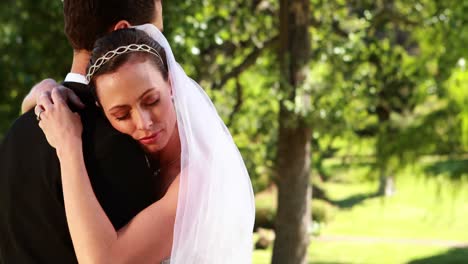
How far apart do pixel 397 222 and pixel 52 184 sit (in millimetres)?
22779

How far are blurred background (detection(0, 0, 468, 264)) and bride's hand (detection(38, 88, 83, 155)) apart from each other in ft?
22.5

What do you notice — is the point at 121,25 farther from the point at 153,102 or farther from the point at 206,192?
the point at 206,192

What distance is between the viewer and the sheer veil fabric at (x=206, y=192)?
6.73 feet

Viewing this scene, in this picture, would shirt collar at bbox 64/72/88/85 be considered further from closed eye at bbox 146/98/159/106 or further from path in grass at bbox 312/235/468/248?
path in grass at bbox 312/235/468/248

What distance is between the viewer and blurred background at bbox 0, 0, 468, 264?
32.0ft

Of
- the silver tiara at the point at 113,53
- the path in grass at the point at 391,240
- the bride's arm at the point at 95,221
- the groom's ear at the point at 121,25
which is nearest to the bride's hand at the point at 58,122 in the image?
the bride's arm at the point at 95,221

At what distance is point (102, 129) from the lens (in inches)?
79.2

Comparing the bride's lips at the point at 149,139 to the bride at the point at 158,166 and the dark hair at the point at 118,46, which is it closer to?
the bride at the point at 158,166

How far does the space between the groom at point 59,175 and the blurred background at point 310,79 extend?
681 centimetres

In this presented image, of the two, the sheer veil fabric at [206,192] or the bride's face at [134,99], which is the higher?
the bride's face at [134,99]

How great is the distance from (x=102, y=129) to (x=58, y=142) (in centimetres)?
11

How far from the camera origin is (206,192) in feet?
6.92

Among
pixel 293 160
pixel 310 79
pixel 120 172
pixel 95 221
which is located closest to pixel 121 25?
pixel 120 172

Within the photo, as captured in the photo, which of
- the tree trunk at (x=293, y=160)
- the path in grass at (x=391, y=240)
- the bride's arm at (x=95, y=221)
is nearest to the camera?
the bride's arm at (x=95, y=221)
